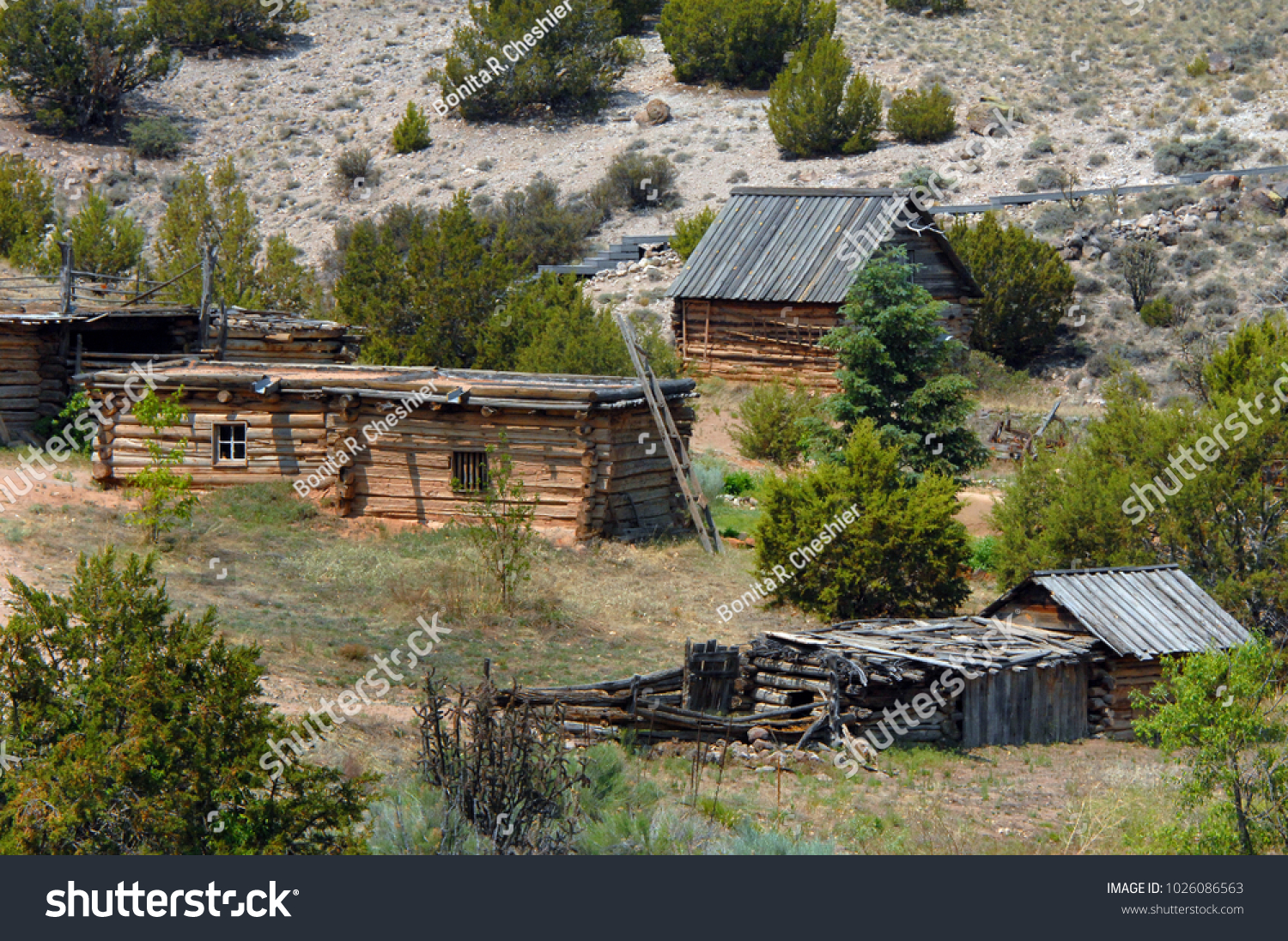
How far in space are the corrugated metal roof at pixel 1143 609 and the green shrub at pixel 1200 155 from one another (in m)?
31.2

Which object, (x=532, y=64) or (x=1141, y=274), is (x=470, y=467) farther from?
(x=532, y=64)

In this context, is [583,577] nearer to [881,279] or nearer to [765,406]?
[881,279]

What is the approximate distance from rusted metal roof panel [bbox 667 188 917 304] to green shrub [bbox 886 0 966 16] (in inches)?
1172

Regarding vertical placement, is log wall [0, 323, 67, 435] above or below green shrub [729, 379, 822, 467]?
above

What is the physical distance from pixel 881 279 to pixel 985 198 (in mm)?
23447

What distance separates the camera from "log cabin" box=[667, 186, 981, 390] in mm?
33562

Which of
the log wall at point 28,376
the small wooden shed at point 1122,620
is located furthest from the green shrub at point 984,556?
the log wall at point 28,376

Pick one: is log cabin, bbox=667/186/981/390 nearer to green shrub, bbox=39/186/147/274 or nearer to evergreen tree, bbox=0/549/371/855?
green shrub, bbox=39/186/147/274

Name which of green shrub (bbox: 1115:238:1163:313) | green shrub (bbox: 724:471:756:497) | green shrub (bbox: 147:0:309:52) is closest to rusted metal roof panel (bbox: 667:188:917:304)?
green shrub (bbox: 724:471:756:497)

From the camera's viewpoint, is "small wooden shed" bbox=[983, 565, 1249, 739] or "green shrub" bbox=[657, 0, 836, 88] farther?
"green shrub" bbox=[657, 0, 836, 88]

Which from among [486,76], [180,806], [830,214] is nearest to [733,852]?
[180,806]

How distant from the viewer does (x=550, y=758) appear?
10.5 m

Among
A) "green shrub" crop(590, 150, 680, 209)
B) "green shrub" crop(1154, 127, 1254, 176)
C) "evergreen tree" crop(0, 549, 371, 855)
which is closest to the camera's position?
"evergreen tree" crop(0, 549, 371, 855)

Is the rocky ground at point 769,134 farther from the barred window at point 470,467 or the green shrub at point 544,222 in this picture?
the barred window at point 470,467
